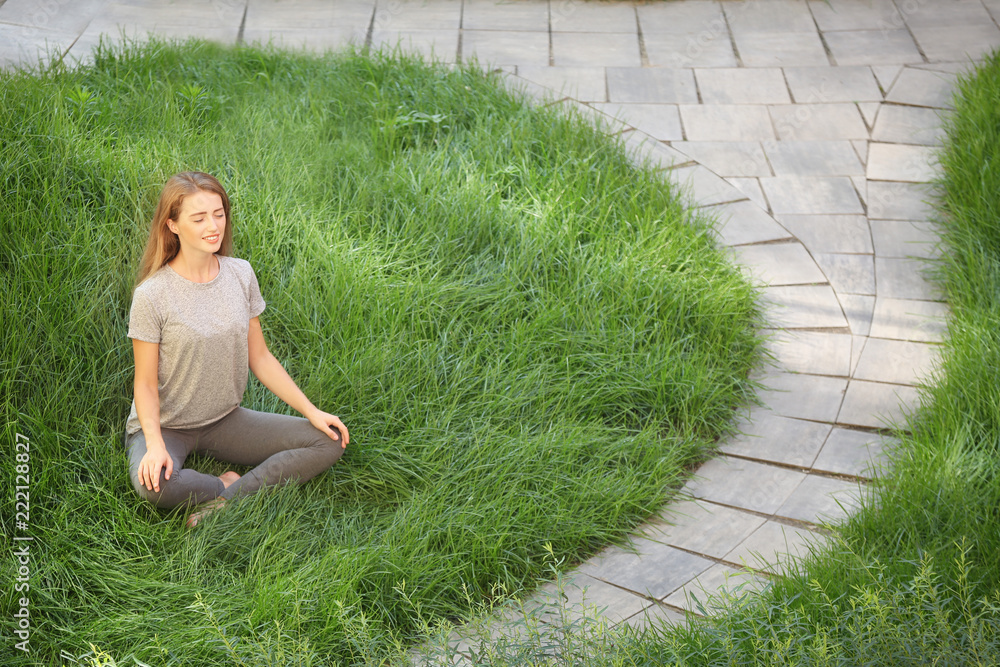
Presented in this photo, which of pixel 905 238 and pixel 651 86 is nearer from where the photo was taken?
pixel 905 238

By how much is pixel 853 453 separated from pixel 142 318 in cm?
249

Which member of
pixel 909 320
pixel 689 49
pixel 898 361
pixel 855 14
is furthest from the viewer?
pixel 855 14

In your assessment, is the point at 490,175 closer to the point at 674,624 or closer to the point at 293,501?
the point at 293,501

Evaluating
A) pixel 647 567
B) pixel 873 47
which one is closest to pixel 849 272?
pixel 647 567

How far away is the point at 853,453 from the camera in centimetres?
341

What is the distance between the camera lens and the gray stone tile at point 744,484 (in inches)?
127

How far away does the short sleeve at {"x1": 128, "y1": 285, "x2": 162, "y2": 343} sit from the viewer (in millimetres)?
2818

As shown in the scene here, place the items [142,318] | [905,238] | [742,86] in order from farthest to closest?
1. [742,86]
2. [905,238]
3. [142,318]

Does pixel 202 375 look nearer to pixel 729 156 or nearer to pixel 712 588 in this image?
pixel 712 588

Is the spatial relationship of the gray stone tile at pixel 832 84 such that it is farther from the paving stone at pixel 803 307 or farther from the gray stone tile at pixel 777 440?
the gray stone tile at pixel 777 440

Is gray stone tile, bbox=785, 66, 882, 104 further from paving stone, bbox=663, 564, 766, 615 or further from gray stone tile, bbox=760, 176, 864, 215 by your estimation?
paving stone, bbox=663, 564, 766, 615

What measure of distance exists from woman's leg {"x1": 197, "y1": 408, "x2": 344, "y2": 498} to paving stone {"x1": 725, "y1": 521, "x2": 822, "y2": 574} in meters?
1.35

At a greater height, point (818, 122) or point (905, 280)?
point (818, 122)

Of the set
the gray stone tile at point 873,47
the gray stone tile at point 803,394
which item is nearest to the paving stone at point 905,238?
the gray stone tile at point 803,394
